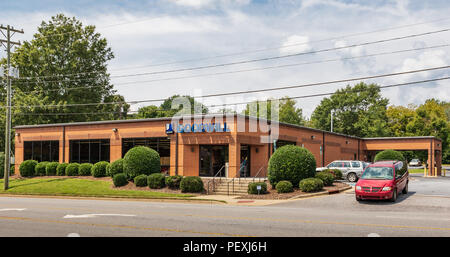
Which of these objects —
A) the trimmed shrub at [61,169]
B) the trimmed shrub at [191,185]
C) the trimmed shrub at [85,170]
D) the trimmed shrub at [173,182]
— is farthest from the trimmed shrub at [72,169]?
the trimmed shrub at [191,185]

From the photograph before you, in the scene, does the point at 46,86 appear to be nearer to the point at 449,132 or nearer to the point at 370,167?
the point at 370,167

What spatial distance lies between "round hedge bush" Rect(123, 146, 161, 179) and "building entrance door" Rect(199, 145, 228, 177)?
405 cm

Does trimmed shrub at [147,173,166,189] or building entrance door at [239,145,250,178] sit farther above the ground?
building entrance door at [239,145,250,178]

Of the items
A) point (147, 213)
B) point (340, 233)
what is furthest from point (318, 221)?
point (147, 213)

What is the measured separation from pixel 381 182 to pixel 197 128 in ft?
51.2

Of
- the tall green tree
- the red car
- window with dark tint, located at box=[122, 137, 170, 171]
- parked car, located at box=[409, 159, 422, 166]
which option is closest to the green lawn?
window with dark tint, located at box=[122, 137, 170, 171]

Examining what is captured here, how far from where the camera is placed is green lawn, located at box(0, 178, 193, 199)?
2591 centimetres

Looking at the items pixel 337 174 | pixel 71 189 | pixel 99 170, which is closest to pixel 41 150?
pixel 99 170

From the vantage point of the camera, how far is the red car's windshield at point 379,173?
20250 millimetres

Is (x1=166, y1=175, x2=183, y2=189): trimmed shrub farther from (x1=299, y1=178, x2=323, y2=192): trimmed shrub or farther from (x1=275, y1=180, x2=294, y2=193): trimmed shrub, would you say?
(x1=299, y1=178, x2=323, y2=192): trimmed shrub

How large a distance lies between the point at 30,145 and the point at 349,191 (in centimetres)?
3157

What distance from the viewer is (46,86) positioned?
2245 inches

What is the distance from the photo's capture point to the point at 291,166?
25188 millimetres

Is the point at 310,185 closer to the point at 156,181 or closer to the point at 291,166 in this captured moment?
the point at 291,166
